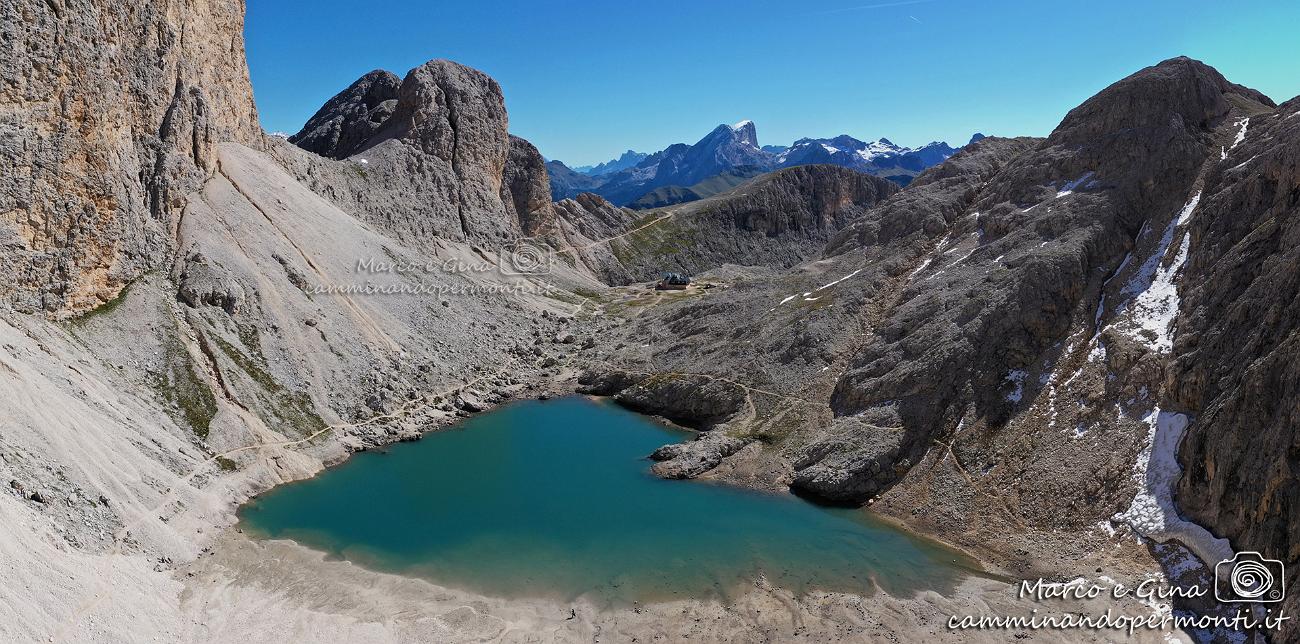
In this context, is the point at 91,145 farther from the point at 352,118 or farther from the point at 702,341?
the point at 352,118

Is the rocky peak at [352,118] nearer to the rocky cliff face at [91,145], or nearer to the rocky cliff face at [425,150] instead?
the rocky cliff face at [425,150]

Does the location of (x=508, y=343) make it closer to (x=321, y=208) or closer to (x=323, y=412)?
(x=321, y=208)

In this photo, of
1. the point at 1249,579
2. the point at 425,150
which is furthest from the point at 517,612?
the point at 425,150

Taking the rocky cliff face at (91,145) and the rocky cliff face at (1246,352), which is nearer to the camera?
the rocky cliff face at (1246,352)

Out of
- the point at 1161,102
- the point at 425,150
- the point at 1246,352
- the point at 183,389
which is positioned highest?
the point at 425,150

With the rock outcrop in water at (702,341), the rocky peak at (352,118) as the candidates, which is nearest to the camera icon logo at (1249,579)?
the rock outcrop in water at (702,341)
